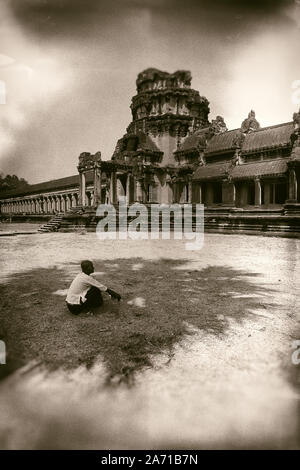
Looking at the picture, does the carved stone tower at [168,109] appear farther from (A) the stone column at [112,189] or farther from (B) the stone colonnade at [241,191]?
(A) the stone column at [112,189]

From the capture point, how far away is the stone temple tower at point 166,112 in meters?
31.8

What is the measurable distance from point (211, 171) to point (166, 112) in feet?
30.6

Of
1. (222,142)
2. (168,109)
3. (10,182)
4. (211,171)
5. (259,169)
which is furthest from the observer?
(10,182)

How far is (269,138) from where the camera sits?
24.6m

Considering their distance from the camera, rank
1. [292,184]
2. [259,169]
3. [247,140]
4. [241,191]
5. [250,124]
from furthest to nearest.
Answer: [250,124] → [247,140] → [241,191] → [259,169] → [292,184]

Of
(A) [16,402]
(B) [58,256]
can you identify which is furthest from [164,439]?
(B) [58,256]

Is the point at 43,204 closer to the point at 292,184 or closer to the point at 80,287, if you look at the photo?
the point at 292,184

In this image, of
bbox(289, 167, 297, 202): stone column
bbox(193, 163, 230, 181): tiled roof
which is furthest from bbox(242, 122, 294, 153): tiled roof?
bbox(289, 167, 297, 202): stone column

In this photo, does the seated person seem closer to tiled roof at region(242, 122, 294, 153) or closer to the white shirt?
the white shirt

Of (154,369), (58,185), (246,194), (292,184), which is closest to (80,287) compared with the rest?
(154,369)

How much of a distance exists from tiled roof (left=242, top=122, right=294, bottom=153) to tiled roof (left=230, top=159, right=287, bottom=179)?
1.36m

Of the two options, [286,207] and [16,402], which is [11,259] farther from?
[286,207]

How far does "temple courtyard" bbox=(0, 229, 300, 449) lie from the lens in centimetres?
264

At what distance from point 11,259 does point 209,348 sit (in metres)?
8.70
